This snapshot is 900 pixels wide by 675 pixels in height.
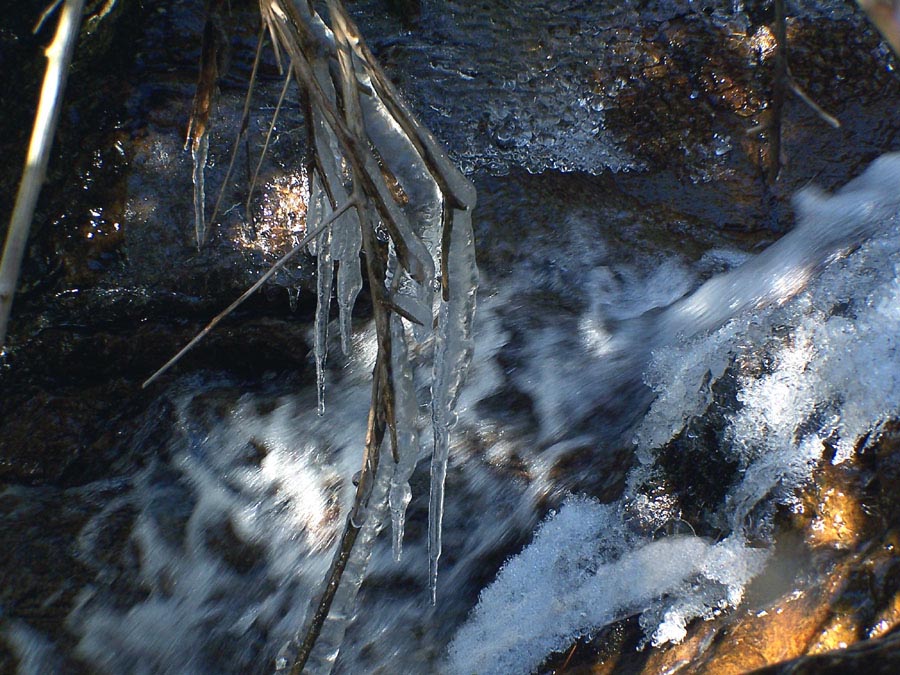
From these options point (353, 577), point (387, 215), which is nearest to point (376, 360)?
point (387, 215)

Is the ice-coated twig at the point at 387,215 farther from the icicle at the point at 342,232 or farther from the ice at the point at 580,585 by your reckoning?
the ice at the point at 580,585

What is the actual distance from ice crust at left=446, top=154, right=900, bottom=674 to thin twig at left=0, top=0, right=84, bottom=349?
154 cm

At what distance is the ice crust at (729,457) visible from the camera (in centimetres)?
198

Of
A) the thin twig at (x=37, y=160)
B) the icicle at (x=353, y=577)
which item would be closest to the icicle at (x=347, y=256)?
the icicle at (x=353, y=577)

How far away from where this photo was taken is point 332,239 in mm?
1486

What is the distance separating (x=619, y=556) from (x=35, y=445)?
1904 millimetres

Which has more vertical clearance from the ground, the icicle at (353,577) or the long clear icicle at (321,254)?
the long clear icicle at (321,254)

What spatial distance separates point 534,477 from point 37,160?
173 centimetres

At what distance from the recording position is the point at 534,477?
94.5 inches

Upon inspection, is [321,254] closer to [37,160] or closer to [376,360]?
[376,360]

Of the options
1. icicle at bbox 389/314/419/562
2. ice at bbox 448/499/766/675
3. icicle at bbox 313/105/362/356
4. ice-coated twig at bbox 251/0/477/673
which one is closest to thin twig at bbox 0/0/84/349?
ice-coated twig at bbox 251/0/477/673

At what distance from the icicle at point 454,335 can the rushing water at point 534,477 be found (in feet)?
2.21

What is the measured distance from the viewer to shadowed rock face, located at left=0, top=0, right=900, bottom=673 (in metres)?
2.61

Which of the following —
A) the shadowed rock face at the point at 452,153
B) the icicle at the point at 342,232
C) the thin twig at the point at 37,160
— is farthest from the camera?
the shadowed rock face at the point at 452,153
